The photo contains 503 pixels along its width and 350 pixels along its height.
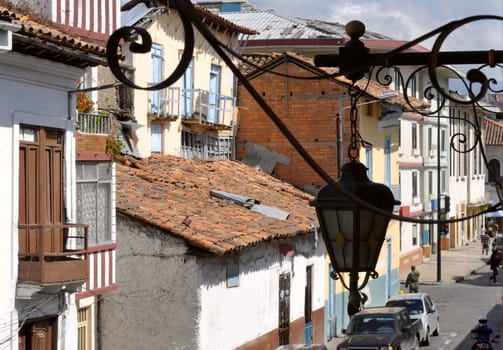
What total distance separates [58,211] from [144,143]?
11.6m

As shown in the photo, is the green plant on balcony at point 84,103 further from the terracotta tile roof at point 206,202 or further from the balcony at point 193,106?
the balcony at point 193,106

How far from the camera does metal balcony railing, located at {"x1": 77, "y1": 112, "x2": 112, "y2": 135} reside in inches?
790

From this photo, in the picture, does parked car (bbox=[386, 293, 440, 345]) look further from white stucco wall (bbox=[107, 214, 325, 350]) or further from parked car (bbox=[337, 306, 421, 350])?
white stucco wall (bbox=[107, 214, 325, 350])

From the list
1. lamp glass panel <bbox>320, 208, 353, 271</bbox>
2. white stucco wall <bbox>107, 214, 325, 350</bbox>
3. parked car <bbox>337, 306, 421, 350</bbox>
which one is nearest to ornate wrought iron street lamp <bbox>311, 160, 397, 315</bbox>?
lamp glass panel <bbox>320, 208, 353, 271</bbox>

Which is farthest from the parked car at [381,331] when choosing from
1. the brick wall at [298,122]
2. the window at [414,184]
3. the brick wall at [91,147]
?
the window at [414,184]

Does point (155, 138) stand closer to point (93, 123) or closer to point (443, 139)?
point (93, 123)

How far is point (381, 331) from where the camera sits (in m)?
29.3

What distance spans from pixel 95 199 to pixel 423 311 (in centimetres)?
1506

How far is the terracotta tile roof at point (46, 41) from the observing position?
16.4m

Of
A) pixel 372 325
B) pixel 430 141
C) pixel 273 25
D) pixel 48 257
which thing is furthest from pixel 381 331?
pixel 430 141

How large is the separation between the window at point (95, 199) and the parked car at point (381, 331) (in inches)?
341

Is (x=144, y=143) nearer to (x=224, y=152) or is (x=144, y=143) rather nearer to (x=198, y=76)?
(x=198, y=76)

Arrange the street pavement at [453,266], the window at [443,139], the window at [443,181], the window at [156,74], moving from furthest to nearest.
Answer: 1. the window at [443,181]
2. the window at [443,139]
3. the street pavement at [453,266]
4. the window at [156,74]

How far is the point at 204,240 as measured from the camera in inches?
909
